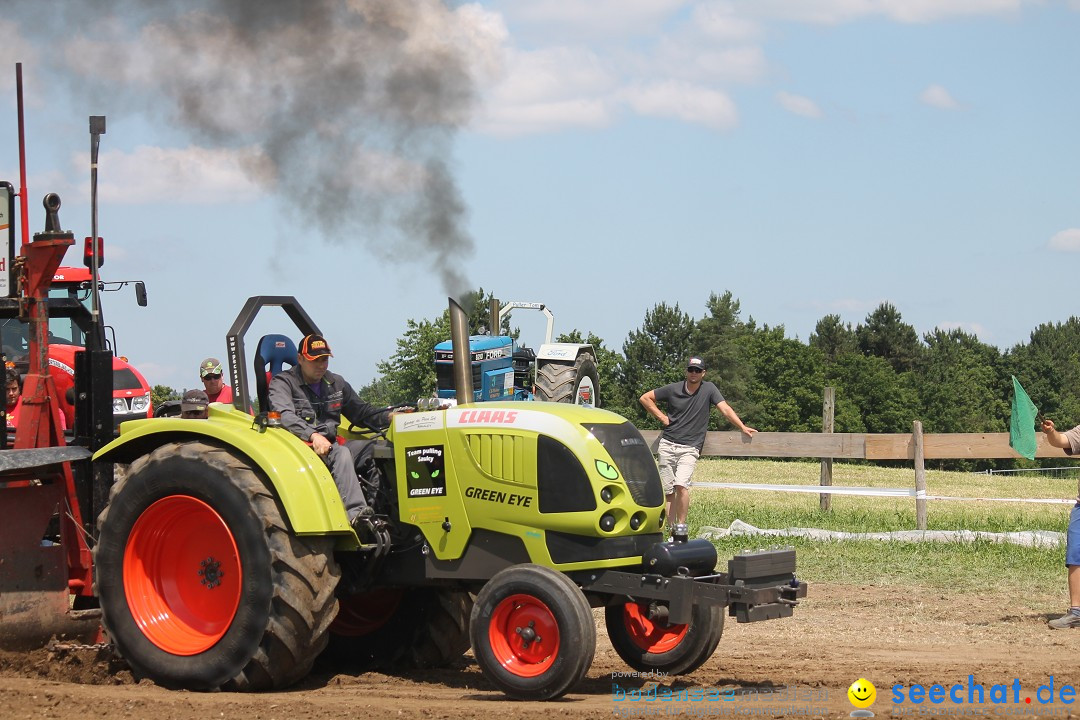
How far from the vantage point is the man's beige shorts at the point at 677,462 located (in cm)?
1194

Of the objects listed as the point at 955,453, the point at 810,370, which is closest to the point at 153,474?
the point at 955,453

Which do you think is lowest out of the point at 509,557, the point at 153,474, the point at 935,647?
the point at 935,647

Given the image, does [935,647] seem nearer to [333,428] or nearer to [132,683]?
[333,428]

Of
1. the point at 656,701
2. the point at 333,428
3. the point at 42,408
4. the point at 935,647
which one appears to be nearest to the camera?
the point at 656,701

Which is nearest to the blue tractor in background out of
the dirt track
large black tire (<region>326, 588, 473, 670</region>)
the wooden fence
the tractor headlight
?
the wooden fence

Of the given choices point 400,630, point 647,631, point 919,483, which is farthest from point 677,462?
point 647,631

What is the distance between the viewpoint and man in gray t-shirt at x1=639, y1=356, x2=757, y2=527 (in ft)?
39.1

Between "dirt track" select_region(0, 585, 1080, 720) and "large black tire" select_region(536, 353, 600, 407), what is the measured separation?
26.3ft

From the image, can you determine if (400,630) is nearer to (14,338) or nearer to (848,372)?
(14,338)

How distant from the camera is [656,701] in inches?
223

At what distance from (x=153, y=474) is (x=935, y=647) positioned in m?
4.71

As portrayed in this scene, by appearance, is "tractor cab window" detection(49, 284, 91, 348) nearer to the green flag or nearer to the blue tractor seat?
the blue tractor seat

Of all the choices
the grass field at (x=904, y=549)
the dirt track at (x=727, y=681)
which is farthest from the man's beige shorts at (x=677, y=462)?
the dirt track at (x=727, y=681)

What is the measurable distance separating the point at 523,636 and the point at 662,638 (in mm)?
1064
